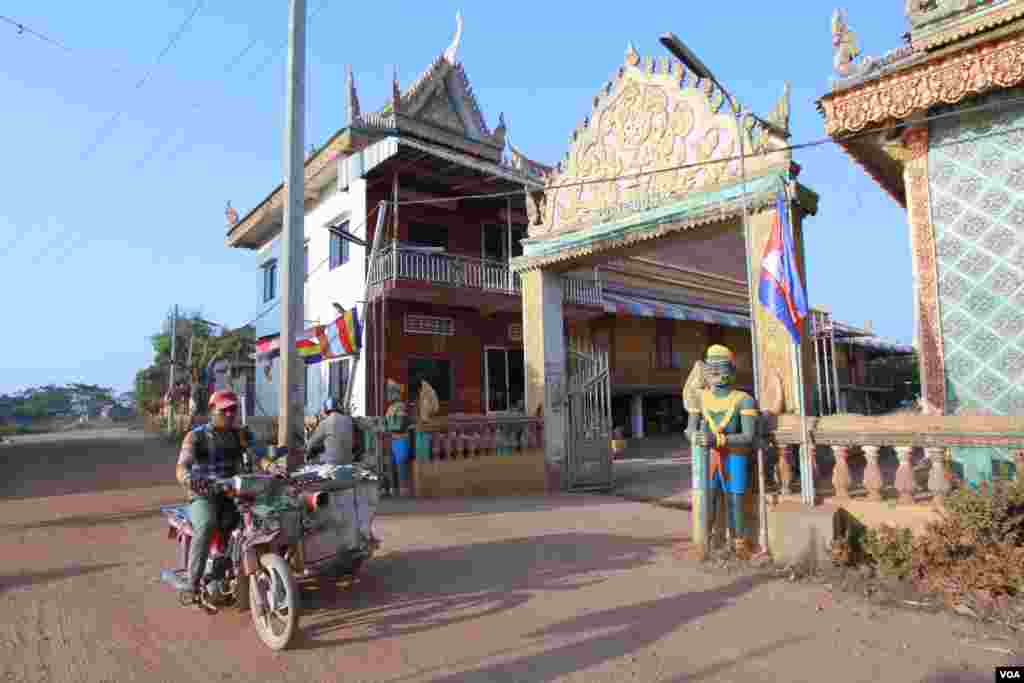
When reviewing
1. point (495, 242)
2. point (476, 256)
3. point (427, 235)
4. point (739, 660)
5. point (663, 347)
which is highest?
point (495, 242)

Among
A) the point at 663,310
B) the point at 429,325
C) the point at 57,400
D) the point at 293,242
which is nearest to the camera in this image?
the point at 293,242

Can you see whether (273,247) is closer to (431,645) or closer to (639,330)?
(639,330)

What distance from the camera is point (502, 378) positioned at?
698 inches

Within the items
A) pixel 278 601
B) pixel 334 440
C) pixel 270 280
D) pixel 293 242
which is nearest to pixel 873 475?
pixel 278 601

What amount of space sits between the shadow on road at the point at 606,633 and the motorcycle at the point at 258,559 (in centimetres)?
103

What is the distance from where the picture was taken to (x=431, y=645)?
372cm

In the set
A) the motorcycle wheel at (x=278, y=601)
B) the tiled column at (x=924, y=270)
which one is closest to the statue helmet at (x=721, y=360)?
the tiled column at (x=924, y=270)

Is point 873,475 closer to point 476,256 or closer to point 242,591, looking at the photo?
point 242,591

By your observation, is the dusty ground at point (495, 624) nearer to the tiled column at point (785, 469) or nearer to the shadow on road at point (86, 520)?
the tiled column at point (785, 469)

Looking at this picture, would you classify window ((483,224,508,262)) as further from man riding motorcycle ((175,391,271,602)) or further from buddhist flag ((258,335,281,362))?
man riding motorcycle ((175,391,271,602))

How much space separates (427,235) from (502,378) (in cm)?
463

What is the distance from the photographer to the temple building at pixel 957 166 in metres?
5.18

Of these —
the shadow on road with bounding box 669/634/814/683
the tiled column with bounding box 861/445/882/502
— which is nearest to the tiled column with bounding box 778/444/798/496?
the tiled column with bounding box 861/445/882/502

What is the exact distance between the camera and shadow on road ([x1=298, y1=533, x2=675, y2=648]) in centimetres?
409
